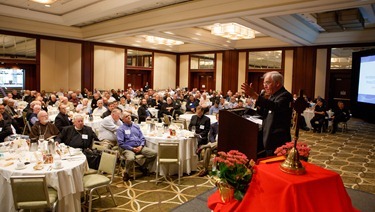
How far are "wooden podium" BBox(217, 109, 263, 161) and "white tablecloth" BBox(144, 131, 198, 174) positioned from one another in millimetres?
3158

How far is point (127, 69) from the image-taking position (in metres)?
17.8

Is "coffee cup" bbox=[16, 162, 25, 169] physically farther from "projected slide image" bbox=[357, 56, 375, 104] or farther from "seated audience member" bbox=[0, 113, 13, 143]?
"projected slide image" bbox=[357, 56, 375, 104]

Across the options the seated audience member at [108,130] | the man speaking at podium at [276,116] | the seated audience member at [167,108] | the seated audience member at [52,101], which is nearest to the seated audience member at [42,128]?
the seated audience member at [108,130]

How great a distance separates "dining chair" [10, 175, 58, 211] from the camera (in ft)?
10.9

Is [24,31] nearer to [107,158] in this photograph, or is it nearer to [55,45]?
[55,45]

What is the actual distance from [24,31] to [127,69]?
6232 millimetres

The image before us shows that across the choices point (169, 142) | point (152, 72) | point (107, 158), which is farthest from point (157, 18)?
point (152, 72)

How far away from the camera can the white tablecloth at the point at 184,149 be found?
5.87m

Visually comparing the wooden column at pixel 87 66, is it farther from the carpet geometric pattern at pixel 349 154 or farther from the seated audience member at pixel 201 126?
the carpet geometric pattern at pixel 349 154

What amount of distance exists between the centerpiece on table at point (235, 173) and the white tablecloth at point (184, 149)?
3698 mm

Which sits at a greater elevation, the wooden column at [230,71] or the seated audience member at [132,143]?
the wooden column at [230,71]

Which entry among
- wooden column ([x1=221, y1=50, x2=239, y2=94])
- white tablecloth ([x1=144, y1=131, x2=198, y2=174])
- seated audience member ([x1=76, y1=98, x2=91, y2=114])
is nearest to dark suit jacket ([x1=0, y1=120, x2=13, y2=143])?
white tablecloth ([x1=144, y1=131, x2=198, y2=174])

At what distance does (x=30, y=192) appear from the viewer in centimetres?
338

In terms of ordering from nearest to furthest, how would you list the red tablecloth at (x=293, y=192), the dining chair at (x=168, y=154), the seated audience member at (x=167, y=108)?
the red tablecloth at (x=293, y=192) < the dining chair at (x=168, y=154) < the seated audience member at (x=167, y=108)
